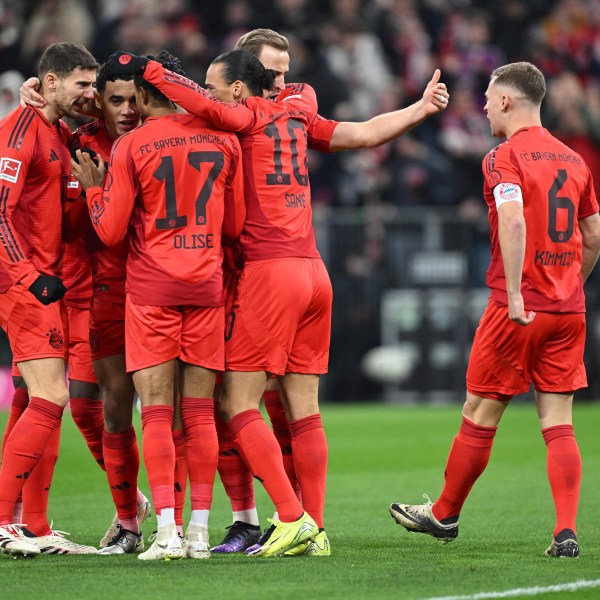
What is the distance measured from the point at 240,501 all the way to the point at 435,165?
1039 centimetres

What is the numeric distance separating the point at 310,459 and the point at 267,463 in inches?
13.8

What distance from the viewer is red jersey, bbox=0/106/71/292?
586cm

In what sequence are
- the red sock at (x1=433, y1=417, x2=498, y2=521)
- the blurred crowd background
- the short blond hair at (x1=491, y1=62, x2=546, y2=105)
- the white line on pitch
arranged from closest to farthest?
the white line on pitch < the short blond hair at (x1=491, y1=62, x2=546, y2=105) < the red sock at (x1=433, y1=417, x2=498, y2=521) < the blurred crowd background

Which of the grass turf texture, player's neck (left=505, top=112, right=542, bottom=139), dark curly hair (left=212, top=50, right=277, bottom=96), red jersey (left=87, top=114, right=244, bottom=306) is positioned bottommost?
the grass turf texture

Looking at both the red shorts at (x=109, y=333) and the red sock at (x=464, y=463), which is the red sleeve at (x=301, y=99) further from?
the red sock at (x=464, y=463)

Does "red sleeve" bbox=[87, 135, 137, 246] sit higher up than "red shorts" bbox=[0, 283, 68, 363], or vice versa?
"red sleeve" bbox=[87, 135, 137, 246]

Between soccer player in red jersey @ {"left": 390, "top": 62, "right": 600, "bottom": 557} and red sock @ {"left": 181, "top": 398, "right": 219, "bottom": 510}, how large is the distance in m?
1.24

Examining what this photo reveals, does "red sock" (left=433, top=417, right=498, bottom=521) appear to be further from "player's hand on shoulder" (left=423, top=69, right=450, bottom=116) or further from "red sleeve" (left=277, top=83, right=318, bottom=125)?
"red sleeve" (left=277, top=83, right=318, bottom=125)

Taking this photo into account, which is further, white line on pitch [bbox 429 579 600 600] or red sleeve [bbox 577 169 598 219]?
red sleeve [bbox 577 169 598 219]

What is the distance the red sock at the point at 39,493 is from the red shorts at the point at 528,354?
2062mm

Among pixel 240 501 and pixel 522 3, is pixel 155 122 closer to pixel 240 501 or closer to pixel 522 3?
pixel 240 501

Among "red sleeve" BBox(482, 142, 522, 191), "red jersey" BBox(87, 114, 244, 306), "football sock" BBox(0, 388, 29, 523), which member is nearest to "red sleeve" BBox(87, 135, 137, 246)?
"red jersey" BBox(87, 114, 244, 306)

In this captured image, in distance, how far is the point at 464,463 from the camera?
6156 mm

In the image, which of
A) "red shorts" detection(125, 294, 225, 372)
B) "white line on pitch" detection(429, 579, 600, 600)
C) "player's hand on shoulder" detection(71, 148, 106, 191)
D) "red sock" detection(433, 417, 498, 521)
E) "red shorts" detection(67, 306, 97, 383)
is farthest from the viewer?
"red shorts" detection(67, 306, 97, 383)
